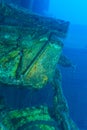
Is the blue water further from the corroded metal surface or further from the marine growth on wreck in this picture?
the corroded metal surface

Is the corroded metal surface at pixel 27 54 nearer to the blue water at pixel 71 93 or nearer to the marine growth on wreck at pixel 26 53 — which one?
the marine growth on wreck at pixel 26 53

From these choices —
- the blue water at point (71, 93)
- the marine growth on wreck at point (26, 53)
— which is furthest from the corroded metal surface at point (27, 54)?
the blue water at point (71, 93)

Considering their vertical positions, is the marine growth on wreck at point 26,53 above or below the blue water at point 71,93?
below

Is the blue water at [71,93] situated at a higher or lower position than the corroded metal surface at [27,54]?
higher

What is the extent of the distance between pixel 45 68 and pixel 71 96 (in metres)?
9.27

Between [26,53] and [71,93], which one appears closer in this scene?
[26,53]

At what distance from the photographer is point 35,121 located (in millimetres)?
5840

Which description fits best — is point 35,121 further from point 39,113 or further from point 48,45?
point 48,45

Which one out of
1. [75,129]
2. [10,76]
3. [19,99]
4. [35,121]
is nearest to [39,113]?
[35,121]

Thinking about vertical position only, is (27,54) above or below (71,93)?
below

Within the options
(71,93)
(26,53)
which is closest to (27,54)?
(26,53)

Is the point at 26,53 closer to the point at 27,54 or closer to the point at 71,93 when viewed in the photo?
the point at 27,54

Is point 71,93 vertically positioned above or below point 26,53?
above

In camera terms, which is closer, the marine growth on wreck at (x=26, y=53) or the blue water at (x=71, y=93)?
the marine growth on wreck at (x=26, y=53)
